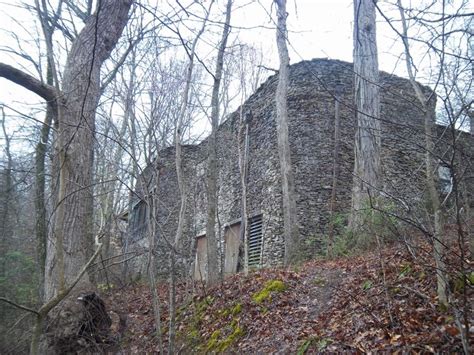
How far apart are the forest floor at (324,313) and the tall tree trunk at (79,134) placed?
1.61 metres

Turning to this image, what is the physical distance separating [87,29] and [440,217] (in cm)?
436

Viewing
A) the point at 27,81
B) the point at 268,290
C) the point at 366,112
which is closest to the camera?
the point at 27,81

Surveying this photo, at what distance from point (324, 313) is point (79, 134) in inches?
147

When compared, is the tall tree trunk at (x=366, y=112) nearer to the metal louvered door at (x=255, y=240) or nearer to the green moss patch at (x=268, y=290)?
the green moss patch at (x=268, y=290)

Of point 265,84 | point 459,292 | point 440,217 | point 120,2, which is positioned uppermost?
point 265,84

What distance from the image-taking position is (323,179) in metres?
11.0

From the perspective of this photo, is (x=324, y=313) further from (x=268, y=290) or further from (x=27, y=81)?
(x=27, y=81)

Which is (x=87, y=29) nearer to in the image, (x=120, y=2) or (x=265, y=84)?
(x=120, y=2)

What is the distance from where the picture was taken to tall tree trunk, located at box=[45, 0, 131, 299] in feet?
13.6

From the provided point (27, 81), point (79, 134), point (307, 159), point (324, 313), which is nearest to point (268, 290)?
point (324, 313)

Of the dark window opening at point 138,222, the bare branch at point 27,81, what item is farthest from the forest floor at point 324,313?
the dark window opening at point 138,222

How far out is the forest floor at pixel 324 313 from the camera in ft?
11.6

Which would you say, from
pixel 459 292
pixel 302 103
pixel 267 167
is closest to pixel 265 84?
pixel 302 103

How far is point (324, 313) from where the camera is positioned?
4922 millimetres
